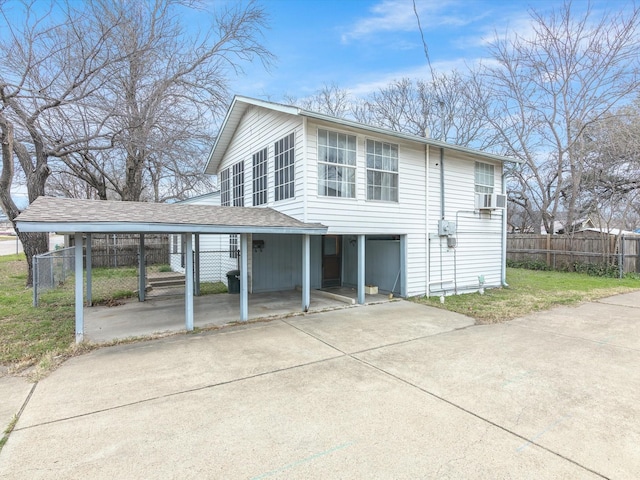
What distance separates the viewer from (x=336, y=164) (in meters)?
7.67

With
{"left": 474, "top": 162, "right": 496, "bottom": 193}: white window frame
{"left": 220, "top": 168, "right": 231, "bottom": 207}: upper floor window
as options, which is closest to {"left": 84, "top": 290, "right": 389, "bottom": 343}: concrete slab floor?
{"left": 220, "top": 168, "right": 231, "bottom": 207}: upper floor window

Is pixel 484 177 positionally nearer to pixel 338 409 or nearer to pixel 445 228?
pixel 445 228

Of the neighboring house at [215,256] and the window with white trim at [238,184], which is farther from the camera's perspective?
the neighboring house at [215,256]

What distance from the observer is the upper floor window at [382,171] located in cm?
820

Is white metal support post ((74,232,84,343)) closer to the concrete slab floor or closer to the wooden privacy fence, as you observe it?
the concrete slab floor

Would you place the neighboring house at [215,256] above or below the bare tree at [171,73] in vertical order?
below

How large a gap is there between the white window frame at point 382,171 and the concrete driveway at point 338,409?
12.8 feet

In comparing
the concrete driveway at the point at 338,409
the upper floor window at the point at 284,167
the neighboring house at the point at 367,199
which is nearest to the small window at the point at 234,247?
the neighboring house at the point at 367,199

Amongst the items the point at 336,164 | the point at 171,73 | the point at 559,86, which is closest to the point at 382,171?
the point at 336,164

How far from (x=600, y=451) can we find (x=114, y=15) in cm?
1465

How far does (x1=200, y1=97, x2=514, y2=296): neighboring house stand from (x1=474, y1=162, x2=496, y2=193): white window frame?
0.03m

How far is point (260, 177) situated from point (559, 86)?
1585 centimetres

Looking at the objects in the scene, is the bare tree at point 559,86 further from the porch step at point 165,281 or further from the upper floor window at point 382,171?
the porch step at point 165,281

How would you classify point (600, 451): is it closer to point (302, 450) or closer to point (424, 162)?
point (302, 450)
